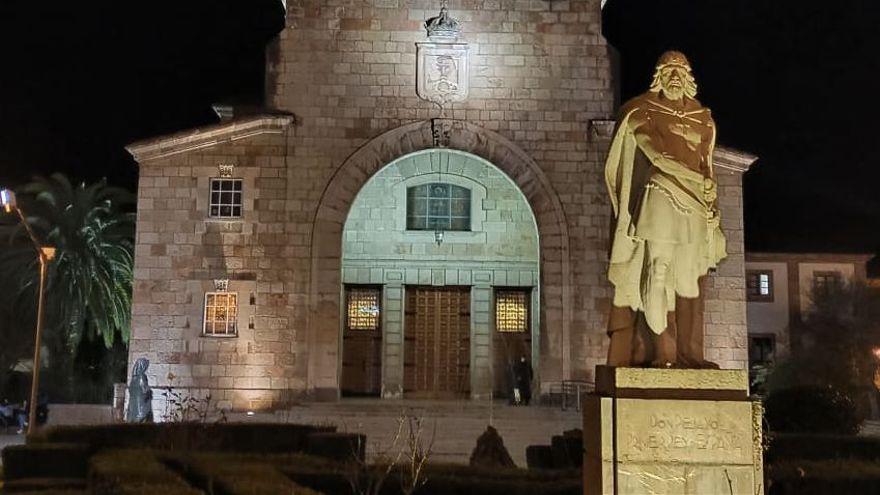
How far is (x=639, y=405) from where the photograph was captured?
23.2ft

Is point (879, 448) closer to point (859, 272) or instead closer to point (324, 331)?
point (324, 331)

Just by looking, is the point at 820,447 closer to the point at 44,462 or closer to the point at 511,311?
the point at 44,462

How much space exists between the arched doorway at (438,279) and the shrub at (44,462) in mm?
13516

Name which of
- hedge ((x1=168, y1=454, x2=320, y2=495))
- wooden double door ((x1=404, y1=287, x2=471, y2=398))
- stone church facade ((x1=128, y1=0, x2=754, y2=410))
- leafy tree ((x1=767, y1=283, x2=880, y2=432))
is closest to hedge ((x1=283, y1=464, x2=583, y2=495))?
hedge ((x1=168, y1=454, x2=320, y2=495))

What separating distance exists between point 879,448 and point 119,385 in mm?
18438

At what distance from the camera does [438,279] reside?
90.3 feet

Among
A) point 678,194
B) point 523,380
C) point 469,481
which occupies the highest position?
point 678,194

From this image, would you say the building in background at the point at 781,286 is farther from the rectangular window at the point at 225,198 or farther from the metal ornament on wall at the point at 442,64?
the rectangular window at the point at 225,198

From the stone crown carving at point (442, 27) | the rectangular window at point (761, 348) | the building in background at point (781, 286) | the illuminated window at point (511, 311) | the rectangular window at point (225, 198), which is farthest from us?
the rectangular window at point (761, 348)

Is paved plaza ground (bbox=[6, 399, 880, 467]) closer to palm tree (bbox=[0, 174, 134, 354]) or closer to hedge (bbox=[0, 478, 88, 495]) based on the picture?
palm tree (bbox=[0, 174, 134, 354])

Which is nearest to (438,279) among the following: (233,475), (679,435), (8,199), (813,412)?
(8,199)

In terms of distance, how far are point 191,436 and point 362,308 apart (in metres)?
12.5

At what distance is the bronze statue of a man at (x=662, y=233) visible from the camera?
7.47m

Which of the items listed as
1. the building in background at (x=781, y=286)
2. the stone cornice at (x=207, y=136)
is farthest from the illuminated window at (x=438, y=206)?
the building in background at (x=781, y=286)
